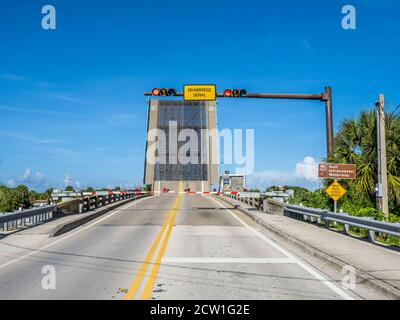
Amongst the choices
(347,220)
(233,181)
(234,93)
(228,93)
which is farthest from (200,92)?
(233,181)

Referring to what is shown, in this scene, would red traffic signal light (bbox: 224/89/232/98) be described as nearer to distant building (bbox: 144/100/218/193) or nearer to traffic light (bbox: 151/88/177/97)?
traffic light (bbox: 151/88/177/97)

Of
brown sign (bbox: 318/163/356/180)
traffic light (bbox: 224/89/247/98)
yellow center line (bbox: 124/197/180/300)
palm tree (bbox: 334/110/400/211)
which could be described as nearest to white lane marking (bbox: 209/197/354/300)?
yellow center line (bbox: 124/197/180/300)

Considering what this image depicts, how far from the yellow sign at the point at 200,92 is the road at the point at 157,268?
752cm

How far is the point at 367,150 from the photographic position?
19.1 m

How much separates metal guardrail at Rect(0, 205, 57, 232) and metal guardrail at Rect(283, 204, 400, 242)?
36.8ft

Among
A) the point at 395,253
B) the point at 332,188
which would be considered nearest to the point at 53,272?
the point at 395,253

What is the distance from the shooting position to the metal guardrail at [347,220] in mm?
11635

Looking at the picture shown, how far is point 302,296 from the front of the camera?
7.17 metres

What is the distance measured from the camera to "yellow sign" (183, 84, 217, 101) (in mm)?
21812

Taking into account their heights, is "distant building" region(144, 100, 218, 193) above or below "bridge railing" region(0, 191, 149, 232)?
above

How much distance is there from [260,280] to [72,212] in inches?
713

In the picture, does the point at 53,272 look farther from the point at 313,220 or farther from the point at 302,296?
the point at 313,220

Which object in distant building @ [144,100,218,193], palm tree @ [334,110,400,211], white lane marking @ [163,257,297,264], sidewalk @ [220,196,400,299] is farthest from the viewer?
distant building @ [144,100,218,193]

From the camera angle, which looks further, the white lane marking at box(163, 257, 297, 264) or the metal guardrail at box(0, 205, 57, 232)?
the metal guardrail at box(0, 205, 57, 232)
